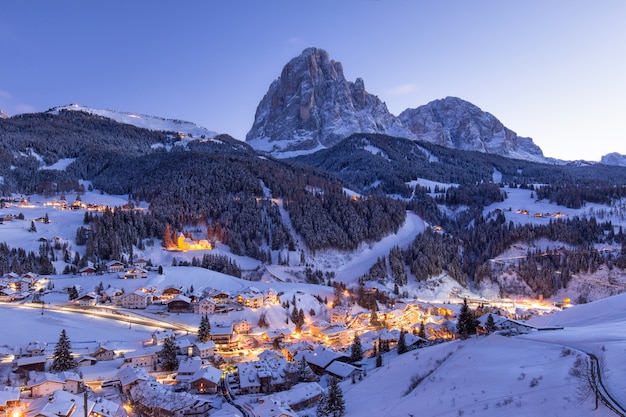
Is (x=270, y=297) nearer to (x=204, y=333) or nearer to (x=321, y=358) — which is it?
(x=204, y=333)

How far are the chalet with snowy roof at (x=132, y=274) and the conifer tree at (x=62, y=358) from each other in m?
30.2

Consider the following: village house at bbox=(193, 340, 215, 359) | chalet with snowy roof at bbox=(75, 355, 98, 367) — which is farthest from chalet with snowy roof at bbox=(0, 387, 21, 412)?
village house at bbox=(193, 340, 215, 359)

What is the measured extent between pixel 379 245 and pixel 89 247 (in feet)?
206

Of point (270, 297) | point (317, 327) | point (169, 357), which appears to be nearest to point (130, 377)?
point (169, 357)

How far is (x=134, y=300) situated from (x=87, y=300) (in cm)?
582

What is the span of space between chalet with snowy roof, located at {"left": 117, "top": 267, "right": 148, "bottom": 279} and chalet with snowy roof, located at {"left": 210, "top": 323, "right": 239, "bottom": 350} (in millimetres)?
23308

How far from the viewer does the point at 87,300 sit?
6116 centimetres

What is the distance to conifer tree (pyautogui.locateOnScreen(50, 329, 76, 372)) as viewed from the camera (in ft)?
131

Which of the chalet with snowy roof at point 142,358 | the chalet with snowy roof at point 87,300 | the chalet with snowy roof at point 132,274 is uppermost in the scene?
the chalet with snowy roof at point 132,274

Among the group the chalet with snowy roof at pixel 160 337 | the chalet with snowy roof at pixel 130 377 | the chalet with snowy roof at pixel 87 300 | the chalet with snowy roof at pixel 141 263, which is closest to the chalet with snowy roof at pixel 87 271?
the chalet with snowy roof at pixel 141 263

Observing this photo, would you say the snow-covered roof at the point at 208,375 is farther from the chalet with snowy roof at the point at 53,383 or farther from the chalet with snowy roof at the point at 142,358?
the chalet with snowy roof at the point at 53,383

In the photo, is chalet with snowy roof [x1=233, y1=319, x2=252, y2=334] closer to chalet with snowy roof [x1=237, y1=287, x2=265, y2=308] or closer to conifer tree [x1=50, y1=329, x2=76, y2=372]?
chalet with snowy roof [x1=237, y1=287, x2=265, y2=308]

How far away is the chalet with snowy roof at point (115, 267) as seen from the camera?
73.9 m

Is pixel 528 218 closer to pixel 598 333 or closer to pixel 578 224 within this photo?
pixel 578 224
